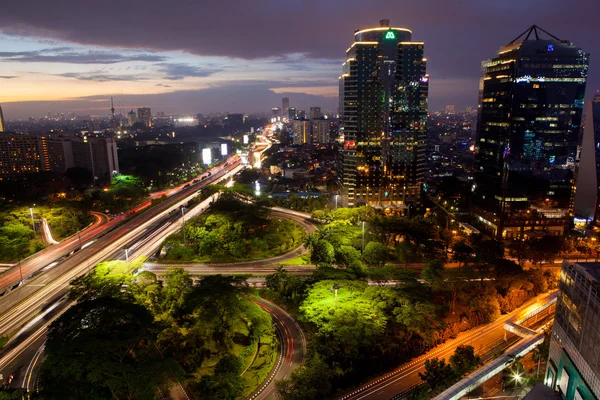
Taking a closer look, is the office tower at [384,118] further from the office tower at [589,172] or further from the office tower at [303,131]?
the office tower at [303,131]

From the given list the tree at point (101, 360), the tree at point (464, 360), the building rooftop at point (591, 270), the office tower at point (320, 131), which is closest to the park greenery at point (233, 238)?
the tree at point (101, 360)

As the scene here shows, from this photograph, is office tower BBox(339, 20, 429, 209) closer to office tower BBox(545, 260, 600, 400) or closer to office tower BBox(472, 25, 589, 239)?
office tower BBox(472, 25, 589, 239)

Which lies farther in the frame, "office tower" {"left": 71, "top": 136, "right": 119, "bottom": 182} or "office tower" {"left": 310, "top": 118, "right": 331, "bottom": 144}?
Answer: "office tower" {"left": 310, "top": 118, "right": 331, "bottom": 144}

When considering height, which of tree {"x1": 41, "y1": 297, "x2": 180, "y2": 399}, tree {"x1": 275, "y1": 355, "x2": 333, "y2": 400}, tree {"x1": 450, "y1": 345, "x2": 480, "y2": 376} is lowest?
tree {"x1": 450, "y1": 345, "x2": 480, "y2": 376}

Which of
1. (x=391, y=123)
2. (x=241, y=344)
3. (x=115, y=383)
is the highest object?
(x=391, y=123)

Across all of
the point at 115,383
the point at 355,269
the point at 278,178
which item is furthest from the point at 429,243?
the point at 278,178

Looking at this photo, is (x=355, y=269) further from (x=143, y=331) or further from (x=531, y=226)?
(x=531, y=226)

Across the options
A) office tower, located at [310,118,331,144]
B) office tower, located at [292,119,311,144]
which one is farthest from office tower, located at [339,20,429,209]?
office tower, located at [292,119,311,144]
